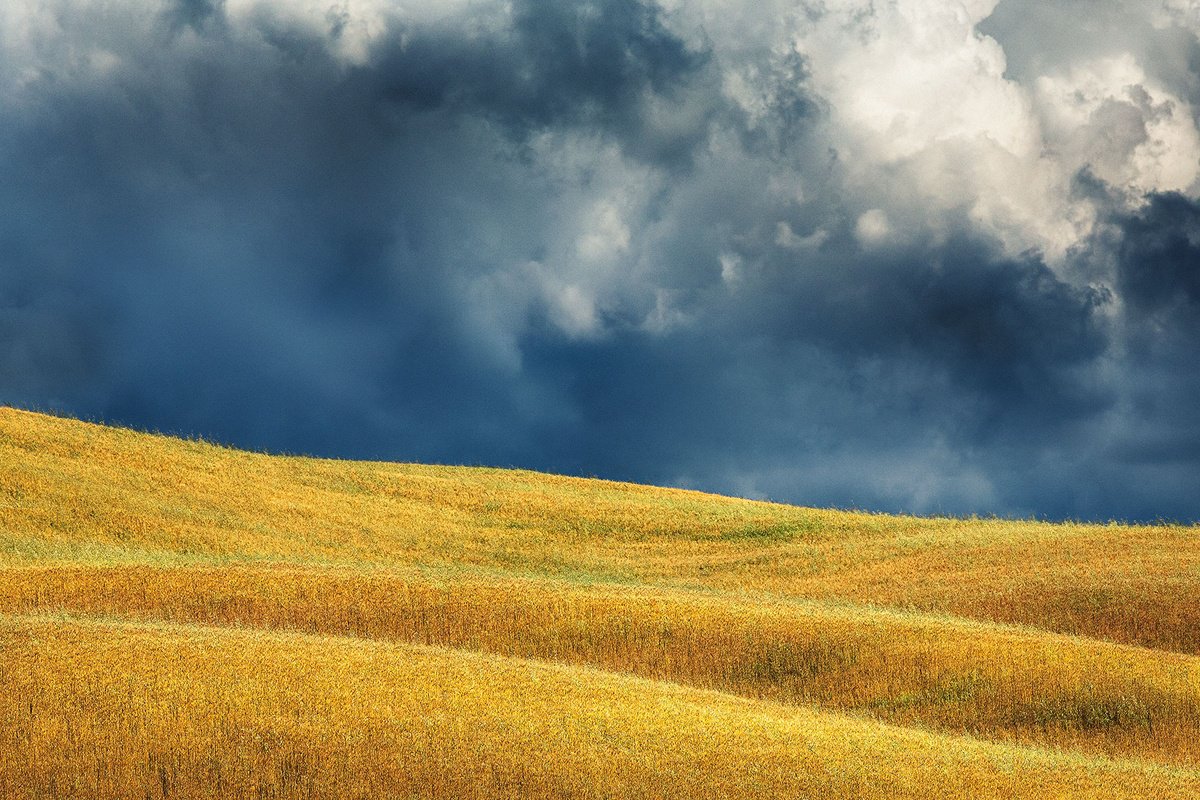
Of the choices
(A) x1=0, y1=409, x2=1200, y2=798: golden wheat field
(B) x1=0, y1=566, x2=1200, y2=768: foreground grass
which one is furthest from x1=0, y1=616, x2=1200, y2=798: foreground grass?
Answer: (B) x1=0, y1=566, x2=1200, y2=768: foreground grass

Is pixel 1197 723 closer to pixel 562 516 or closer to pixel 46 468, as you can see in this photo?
pixel 562 516

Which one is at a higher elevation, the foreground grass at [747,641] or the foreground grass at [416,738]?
the foreground grass at [747,641]

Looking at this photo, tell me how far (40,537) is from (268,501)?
37.0 ft

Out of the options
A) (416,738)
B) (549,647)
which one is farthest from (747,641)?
(416,738)

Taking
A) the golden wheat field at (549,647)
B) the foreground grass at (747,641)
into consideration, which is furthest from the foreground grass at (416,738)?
the foreground grass at (747,641)

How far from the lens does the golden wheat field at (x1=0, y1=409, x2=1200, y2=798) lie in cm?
1404

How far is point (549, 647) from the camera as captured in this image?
995 inches

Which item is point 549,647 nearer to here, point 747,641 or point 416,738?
point 747,641

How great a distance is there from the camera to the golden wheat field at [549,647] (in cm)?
1404

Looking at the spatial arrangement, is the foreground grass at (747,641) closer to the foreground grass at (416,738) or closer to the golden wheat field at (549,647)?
the golden wheat field at (549,647)

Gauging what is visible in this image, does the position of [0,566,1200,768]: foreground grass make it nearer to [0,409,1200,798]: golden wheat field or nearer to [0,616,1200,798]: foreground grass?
[0,409,1200,798]: golden wheat field

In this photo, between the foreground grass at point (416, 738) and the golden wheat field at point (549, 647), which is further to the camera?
the golden wheat field at point (549, 647)

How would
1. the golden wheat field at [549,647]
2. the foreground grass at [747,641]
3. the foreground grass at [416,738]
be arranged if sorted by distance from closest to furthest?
the foreground grass at [416,738] < the golden wheat field at [549,647] < the foreground grass at [747,641]

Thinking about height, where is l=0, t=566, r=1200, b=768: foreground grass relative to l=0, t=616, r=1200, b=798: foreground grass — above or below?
above
